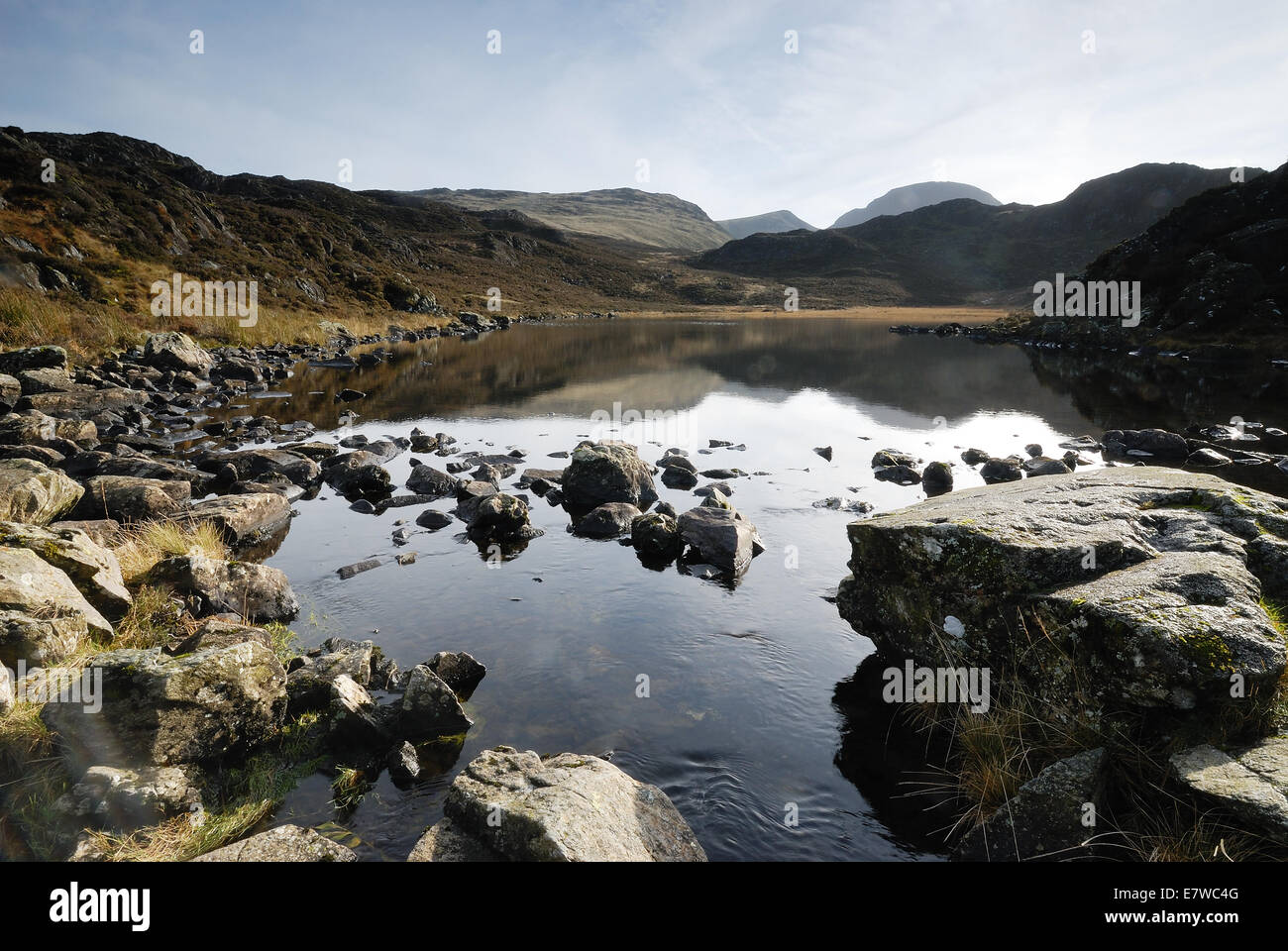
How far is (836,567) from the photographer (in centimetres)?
1251

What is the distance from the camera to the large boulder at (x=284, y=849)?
15.4ft

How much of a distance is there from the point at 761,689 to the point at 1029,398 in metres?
31.4

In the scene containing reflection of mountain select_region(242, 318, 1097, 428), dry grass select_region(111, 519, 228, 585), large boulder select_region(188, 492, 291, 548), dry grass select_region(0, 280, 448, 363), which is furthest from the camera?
dry grass select_region(0, 280, 448, 363)

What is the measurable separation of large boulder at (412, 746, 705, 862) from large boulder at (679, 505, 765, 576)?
→ 684 cm

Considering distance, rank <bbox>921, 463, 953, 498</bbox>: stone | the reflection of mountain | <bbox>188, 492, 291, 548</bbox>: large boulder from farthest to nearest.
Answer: the reflection of mountain < <bbox>921, 463, 953, 498</bbox>: stone < <bbox>188, 492, 291, 548</bbox>: large boulder

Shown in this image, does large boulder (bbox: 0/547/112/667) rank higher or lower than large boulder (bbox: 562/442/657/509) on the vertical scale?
lower

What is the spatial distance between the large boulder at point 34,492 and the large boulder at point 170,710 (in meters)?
7.29

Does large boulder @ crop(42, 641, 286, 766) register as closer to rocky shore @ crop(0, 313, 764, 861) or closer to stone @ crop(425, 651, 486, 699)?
rocky shore @ crop(0, 313, 764, 861)

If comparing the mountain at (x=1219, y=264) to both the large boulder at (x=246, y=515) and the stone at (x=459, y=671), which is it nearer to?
the stone at (x=459, y=671)

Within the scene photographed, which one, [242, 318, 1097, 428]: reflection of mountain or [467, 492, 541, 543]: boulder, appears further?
[242, 318, 1097, 428]: reflection of mountain

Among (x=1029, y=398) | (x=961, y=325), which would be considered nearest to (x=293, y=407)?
(x=1029, y=398)

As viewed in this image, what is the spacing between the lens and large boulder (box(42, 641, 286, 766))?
577cm

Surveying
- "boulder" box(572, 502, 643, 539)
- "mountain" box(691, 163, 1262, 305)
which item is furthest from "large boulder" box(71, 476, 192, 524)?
"mountain" box(691, 163, 1262, 305)

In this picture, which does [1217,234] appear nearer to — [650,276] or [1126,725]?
[1126,725]
